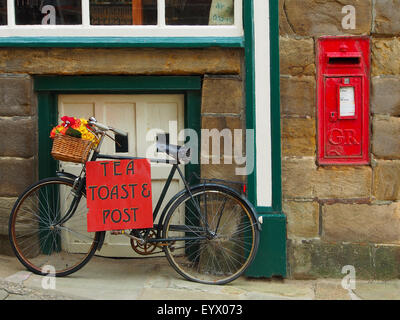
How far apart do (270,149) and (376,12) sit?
4.98 feet

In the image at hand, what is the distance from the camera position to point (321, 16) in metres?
4.99

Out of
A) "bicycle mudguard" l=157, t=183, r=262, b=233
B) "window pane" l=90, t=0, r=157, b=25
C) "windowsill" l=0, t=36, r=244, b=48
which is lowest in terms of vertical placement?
"bicycle mudguard" l=157, t=183, r=262, b=233

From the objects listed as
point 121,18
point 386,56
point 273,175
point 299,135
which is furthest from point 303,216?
point 121,18

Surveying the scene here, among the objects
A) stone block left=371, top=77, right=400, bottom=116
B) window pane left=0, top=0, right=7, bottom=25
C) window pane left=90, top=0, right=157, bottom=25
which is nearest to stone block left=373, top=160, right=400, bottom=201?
stone block left=371, top=77, right=400, bottom=116

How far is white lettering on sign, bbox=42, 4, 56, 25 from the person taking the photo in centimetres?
522

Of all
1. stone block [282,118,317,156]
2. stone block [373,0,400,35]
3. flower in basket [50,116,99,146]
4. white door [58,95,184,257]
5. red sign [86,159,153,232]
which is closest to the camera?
flower in basket [50,116,99,146]

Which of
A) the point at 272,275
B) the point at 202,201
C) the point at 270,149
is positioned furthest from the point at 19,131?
the point at 272,275

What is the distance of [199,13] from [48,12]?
140cm

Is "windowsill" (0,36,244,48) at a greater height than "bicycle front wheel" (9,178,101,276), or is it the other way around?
"windowsill" (0,36,244,48)

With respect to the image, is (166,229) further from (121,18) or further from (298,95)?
(121,18)

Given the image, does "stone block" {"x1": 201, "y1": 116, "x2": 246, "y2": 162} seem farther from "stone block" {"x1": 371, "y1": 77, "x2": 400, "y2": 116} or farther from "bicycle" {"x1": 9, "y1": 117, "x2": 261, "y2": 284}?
"stone block" {"x1": 371, "y1": 77, "x2": 400, "y2": 116}

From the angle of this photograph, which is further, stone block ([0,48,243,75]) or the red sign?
stone block ([0,48,243,75])

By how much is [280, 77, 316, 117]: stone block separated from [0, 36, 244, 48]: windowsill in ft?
1.77

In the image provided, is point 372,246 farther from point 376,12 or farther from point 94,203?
point 94,203
